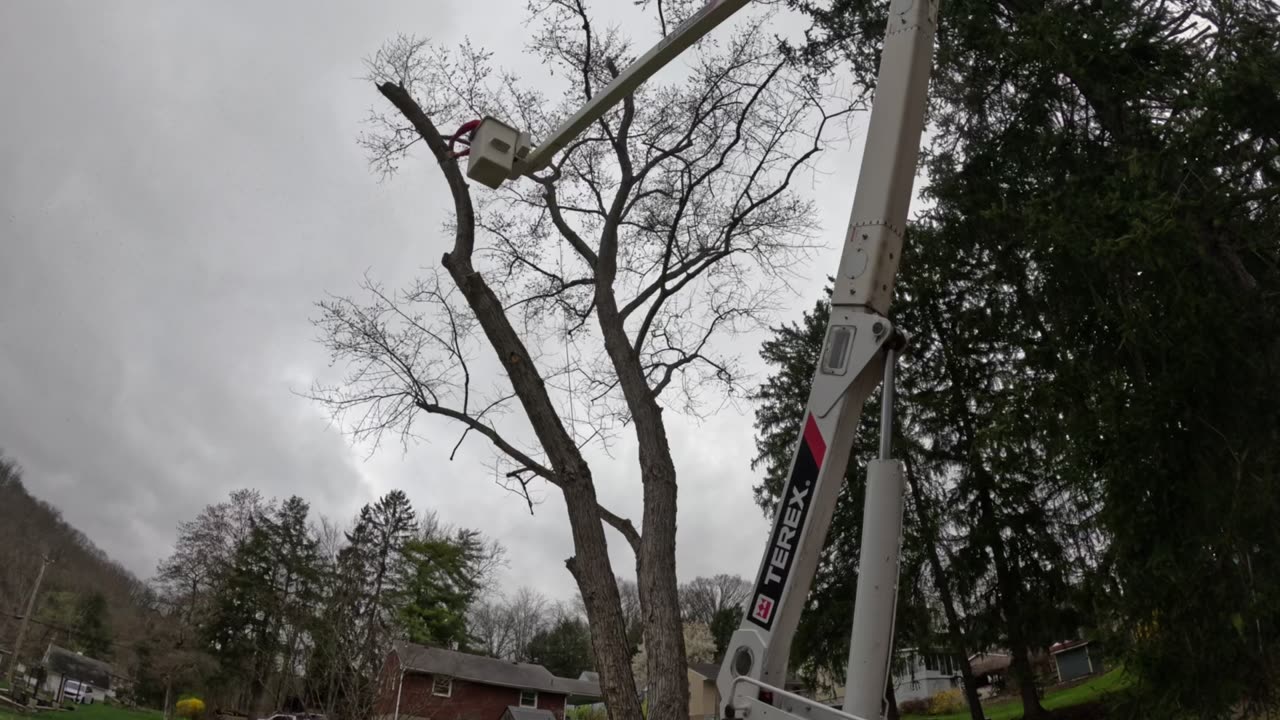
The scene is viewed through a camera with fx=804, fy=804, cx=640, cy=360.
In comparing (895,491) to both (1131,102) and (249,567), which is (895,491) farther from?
(249,567)

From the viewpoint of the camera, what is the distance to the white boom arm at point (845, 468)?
2797mm

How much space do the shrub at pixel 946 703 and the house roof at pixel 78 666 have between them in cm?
4076

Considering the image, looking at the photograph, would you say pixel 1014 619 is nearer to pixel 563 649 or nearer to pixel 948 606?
pixel 948 606

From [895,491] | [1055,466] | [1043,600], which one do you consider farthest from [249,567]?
[895,491]

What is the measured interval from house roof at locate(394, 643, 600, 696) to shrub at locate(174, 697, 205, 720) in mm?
Result: 9701

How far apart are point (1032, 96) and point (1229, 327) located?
371 centimetres

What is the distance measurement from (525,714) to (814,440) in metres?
33.0

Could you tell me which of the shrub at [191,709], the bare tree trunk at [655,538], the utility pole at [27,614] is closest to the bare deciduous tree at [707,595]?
the shrub at [191,709]

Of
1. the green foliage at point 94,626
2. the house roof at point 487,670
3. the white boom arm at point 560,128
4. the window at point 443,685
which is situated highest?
the green foliage at point 94,626

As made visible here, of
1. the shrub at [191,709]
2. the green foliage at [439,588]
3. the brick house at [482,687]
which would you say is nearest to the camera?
the brick house at [482,687]

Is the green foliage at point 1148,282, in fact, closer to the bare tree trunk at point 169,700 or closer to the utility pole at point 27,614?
the bare tree trunk at point 169,700

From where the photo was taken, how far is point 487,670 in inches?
1388

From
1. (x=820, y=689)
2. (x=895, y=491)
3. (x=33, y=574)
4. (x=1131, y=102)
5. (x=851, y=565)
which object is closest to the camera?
(x=895, y=491)

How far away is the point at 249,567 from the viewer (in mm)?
37688
